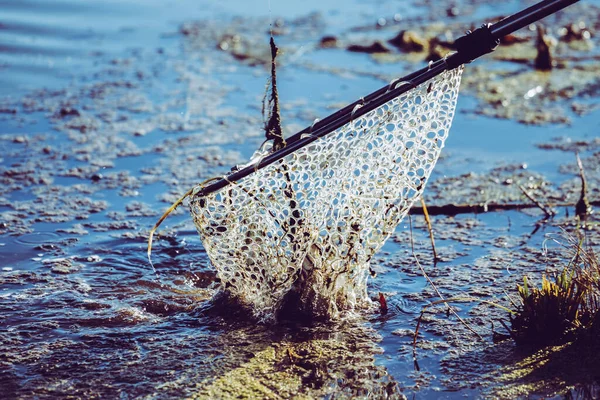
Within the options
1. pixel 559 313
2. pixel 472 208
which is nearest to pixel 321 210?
pixel 559 313

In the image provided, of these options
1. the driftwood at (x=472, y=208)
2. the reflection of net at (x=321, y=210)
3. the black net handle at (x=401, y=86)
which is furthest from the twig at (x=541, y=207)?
the black net handle at (x=401, y=86)

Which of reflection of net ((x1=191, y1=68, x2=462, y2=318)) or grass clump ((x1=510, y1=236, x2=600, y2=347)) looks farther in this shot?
reflection of net ((x1=191, y1=68, x2=462, y2=318))

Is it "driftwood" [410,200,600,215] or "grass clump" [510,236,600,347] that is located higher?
"driftwood" [410,200,600,215]

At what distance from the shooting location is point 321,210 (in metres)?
3.50

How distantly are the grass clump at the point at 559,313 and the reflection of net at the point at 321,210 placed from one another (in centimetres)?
69

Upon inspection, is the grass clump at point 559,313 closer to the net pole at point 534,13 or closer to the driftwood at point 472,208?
the net pole at point 534,13

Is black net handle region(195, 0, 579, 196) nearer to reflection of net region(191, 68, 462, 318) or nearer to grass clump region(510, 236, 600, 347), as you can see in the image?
reflection of net region(191, 68, 462, 318)

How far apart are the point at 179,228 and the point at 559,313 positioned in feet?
7.86

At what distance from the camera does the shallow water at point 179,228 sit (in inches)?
129

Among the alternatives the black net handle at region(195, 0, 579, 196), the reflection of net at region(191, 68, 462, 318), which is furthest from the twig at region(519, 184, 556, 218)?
the black net handle at region(195, 0, 579, 196)

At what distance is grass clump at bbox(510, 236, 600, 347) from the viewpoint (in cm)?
334

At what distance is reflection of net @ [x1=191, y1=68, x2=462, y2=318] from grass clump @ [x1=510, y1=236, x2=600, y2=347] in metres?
0.69

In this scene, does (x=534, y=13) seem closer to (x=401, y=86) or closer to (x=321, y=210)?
(x=401, y=86)

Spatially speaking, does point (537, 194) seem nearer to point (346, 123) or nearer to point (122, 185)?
point (346, 123)
